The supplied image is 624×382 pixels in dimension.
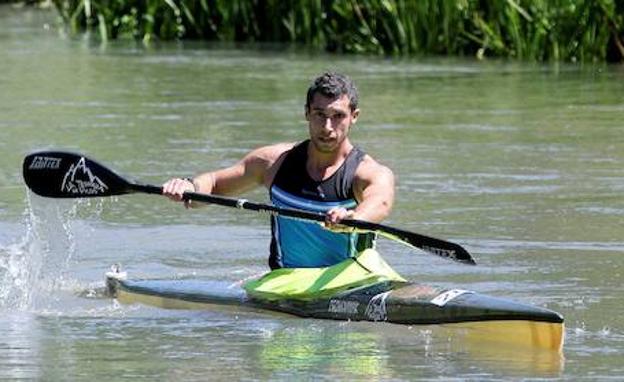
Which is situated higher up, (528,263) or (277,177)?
(277,177)

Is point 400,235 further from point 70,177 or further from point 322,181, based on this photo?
point 70,177

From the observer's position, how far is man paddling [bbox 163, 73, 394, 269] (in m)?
8.19

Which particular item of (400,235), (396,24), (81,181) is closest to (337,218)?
(400,235)

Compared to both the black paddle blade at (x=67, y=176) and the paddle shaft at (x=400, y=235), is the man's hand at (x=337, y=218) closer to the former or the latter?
the paddle shaft at (x=400, y=235)

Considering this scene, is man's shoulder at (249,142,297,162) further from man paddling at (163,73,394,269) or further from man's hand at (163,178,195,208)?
man's hand at (163,178,195,208)

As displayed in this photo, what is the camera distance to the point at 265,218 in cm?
1153

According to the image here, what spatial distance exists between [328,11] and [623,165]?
31.3 ft

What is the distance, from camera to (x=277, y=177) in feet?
27.8

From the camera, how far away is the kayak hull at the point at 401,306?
24.4 ft

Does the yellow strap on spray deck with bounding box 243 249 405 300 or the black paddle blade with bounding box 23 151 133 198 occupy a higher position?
the black paddle blade with bounding box 23 151 133 198

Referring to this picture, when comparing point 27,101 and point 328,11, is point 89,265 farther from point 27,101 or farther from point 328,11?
point 328,11

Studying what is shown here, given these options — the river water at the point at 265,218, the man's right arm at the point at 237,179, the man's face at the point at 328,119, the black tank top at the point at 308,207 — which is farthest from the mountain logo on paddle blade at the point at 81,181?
the man's face at the point at 328,119

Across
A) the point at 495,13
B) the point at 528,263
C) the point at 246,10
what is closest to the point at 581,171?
the point at 528,263

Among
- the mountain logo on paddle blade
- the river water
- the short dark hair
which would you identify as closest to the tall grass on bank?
the river water
